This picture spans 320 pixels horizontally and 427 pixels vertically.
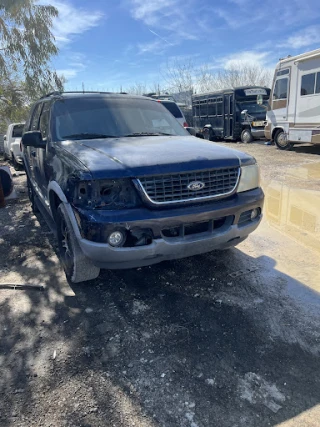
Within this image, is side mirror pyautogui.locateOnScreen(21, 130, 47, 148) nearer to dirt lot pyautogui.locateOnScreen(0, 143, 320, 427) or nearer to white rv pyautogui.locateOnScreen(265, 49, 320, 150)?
dirt lot pyautogui.locateOnScreen(0, 143, 320, 427)

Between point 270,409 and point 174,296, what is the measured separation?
141 centimetres

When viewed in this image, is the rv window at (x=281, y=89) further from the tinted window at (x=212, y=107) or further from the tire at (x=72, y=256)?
the tire at (x=72, y=256)

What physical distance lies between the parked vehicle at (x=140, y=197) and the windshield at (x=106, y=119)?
0.08 feet

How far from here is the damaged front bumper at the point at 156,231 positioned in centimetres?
270

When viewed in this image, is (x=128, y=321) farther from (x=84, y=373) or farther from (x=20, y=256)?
(x=20, y=256)

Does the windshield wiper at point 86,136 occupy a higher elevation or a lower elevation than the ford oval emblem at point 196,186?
higher

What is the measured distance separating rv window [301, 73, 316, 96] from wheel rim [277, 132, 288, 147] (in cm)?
186

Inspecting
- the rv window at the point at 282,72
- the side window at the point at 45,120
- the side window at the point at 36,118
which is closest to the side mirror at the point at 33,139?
the side window at the point at 45,120

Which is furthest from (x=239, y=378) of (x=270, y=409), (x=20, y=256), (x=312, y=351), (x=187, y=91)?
(x=187, y=91)

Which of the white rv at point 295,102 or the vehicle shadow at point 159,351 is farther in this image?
the white rv at point 295,102

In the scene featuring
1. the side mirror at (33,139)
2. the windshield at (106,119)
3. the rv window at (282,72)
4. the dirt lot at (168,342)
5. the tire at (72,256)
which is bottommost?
the dirt lot at (168,342)

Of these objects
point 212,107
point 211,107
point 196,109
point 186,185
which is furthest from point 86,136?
point 196,109

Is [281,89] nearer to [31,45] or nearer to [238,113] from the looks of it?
[238,113]

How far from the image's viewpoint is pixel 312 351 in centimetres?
250
